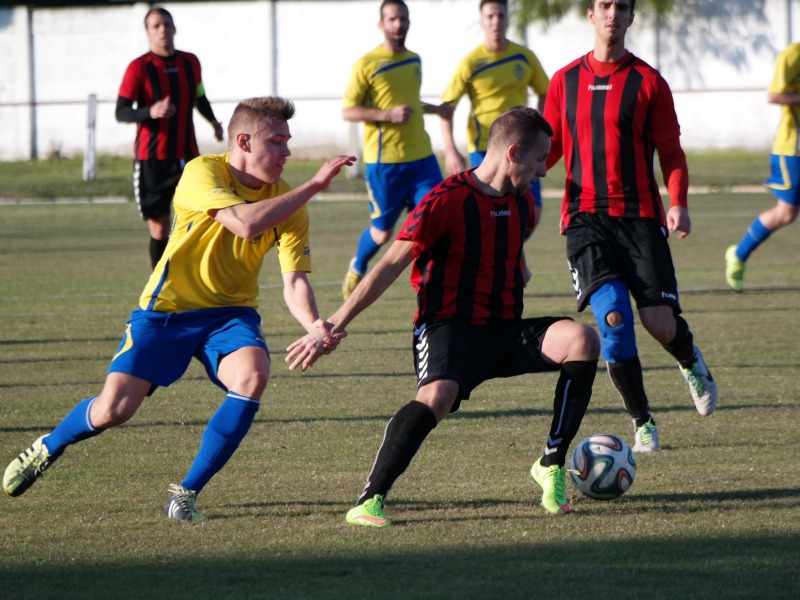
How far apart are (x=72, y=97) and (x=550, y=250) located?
95.4ft

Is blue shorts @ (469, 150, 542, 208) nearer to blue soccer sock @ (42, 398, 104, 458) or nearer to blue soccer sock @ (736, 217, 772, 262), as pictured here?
blue soccer sock @ (736, 217, 772, 262)

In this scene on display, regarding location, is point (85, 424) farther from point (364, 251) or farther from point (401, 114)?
point (364, 251)

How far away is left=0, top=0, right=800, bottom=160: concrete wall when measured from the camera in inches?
1511

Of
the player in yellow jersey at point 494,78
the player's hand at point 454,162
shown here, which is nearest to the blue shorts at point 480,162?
the player in yellow jersey at point 494,78

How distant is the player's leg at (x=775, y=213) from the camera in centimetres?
1045

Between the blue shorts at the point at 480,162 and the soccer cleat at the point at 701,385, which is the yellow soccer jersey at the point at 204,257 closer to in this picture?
the soccer cleat at the point at 701,385

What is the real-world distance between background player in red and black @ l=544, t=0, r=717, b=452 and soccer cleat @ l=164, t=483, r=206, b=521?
1991 millimetres

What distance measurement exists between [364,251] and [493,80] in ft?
6.15

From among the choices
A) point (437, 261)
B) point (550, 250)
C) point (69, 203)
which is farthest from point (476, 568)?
point (69, 203)

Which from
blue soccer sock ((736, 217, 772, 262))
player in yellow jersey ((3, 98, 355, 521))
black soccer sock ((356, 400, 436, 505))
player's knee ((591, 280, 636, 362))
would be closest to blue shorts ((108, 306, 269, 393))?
player in yellow jersey ((3, 98, 355, 521))

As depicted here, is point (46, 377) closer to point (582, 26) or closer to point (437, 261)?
point (437, 261)

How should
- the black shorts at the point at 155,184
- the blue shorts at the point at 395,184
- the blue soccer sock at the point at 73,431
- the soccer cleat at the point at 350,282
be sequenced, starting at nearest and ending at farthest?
the blue soccer sock at the point at 73,431
the blue shorts at the point at 395,184
the soccer cleat at the point at 350,282
the black shorts at the point at 155,184

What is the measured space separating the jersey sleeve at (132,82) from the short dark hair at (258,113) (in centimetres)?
615

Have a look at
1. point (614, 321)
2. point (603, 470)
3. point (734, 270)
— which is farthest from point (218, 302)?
point (734, 270)
